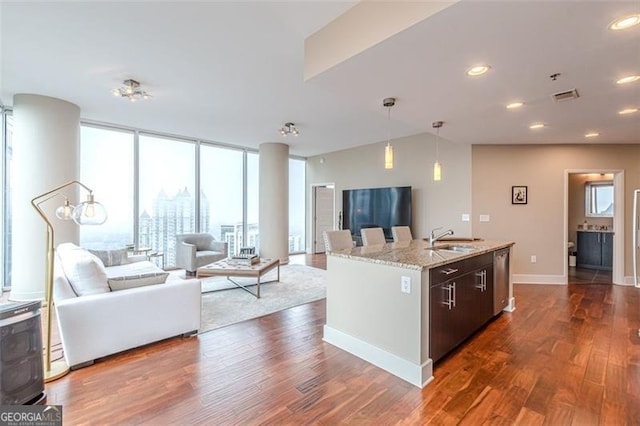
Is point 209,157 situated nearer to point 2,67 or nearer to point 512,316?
point 2,67

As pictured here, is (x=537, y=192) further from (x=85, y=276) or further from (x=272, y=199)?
(x=85, y=276)

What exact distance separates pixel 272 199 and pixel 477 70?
16.8 ft

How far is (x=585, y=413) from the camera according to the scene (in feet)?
6.09

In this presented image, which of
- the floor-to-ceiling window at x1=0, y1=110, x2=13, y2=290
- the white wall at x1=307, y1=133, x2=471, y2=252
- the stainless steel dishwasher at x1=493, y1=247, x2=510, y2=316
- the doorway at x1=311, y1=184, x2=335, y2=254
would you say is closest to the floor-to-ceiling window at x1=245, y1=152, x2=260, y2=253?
the doorway at x1=311, y1=184, x2=335, y2=254

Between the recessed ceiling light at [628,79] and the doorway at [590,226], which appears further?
the doorway at [590,226]

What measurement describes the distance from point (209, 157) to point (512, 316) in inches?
250

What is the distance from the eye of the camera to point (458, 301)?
2613 millimetres

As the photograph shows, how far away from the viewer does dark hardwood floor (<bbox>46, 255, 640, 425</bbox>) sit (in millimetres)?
1830

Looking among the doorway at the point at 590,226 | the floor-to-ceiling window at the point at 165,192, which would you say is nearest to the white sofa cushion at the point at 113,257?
Result: the floor-to-ceiling window at the point at 165,192

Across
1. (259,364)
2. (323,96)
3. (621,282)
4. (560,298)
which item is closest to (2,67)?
(323,96)

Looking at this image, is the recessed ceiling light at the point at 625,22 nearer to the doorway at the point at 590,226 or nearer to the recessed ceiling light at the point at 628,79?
the recessed ceiling light at the point at 628,79

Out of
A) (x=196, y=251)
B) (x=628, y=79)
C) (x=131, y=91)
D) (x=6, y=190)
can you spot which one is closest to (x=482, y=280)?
(x=628, y=79)

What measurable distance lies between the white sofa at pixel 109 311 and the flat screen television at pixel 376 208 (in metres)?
4.52

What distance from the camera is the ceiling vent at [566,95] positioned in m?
2.82
